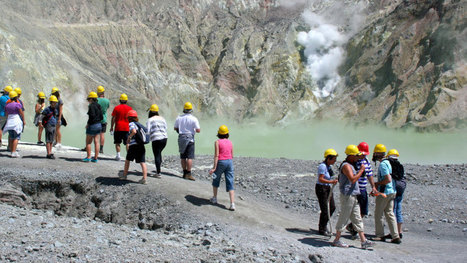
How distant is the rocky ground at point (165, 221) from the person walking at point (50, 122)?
1.34ft

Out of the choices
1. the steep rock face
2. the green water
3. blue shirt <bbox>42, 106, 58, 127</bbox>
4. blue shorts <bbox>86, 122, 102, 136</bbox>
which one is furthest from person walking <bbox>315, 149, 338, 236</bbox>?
the steep rock face

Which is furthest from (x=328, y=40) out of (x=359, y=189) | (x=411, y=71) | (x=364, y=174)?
(x=359, y=189)

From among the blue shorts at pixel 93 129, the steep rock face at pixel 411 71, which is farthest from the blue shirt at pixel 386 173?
the steep rock face at pixel 411 71

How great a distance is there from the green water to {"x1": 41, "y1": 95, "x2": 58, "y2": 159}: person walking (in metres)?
20.5

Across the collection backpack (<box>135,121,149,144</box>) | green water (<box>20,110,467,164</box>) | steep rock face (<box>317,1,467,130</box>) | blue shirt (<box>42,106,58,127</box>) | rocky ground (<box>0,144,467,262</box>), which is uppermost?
steep rock face (<box>317,1,467,130</box>)

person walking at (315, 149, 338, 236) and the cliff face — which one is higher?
the cliff face

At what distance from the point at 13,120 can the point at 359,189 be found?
8.42 meters

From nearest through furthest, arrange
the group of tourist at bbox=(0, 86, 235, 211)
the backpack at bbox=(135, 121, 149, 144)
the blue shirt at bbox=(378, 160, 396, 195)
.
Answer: the blue shirt at bbox=(378, 160, 396, 195)
the backpack at bbox=(135, 121, 149, 144)
the group of tourist at bbox=(0, 86, 235, 211)

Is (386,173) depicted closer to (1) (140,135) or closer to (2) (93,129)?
(1) (140,135)

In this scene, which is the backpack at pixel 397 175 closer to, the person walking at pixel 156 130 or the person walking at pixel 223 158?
the person walking at pixel 223 158

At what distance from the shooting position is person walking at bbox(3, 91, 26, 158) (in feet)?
40.8

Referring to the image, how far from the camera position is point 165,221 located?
33.1 ft

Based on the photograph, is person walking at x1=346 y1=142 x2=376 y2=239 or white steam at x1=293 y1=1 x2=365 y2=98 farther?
white steam at x1=293 y1=1 x2=365 y2=98

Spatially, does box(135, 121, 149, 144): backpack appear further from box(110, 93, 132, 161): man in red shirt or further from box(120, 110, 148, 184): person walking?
box(110, 93, 132, 161): man in red shirt
